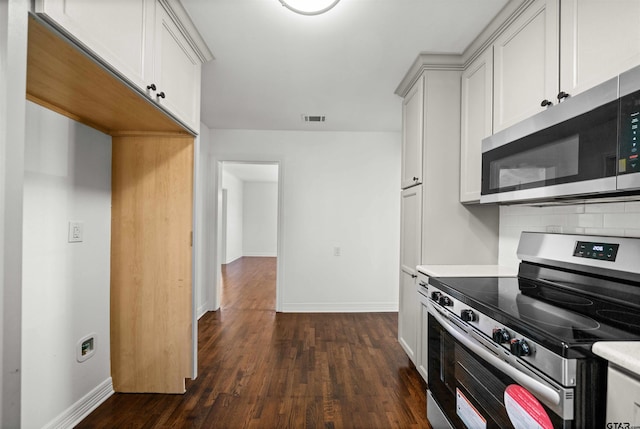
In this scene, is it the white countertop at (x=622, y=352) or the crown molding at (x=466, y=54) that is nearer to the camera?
the white countertop at (x=622, y=352)

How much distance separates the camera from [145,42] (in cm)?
140

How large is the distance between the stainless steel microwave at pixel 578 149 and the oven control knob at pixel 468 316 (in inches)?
23.7

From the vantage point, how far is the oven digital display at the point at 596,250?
50.1 inches

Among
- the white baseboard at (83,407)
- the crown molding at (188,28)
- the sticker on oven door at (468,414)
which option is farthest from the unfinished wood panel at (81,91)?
the sticker on oven door at (468,414)

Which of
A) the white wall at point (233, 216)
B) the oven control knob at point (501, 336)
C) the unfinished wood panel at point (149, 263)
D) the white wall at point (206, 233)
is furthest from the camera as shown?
the white wall at point (233, 216)

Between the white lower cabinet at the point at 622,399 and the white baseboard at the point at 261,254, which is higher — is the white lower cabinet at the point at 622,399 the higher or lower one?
the higher one

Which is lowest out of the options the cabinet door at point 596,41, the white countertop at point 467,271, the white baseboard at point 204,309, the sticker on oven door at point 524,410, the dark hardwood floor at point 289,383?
the dark hardwood floor at point 289,383

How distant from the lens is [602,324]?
97cm

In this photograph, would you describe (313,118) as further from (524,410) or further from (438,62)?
(524,410)

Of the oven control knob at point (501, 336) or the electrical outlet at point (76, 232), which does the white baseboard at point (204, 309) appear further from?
the oven control knob at point (501, 336)

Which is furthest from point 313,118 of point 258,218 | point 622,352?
point 258,218

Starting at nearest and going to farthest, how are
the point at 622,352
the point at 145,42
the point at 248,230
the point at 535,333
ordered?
the point at 622,352, the point at 535,333, the point at 145,42, the point at 248,230

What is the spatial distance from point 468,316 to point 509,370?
0.92ft

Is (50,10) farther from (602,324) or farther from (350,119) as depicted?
(350,119)
